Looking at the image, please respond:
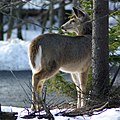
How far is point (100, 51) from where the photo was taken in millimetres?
9008

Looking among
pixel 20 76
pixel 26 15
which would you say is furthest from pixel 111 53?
pixel 26 15

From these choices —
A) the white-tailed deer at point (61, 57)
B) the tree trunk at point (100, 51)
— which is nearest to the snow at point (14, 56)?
the white-tailed deer at point (61, 57)

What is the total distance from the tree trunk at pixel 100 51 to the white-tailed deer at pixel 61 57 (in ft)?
0.95

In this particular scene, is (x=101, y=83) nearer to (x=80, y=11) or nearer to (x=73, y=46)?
(x=73, y=46)

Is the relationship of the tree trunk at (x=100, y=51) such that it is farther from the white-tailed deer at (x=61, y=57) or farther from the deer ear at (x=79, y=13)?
the deer ear at (x=79, y=13)

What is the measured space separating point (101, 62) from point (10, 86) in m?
6.29

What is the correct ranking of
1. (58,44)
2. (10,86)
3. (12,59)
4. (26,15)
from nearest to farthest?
1. (58,44)
2. (10,86)
3. (12,59)
4. (26,15)

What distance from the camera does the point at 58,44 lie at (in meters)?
9.84

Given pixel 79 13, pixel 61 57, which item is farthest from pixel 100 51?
pixel 79 13

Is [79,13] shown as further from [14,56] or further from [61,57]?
[14,56]

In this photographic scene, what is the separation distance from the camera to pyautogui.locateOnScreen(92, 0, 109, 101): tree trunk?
29.3ft

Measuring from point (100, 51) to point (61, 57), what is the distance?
1085mm

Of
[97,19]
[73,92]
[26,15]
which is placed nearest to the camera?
[97,19]

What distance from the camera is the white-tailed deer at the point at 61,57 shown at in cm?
966
